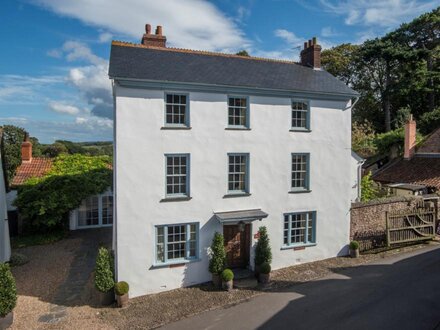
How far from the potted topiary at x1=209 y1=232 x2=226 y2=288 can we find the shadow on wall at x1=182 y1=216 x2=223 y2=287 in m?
0.41

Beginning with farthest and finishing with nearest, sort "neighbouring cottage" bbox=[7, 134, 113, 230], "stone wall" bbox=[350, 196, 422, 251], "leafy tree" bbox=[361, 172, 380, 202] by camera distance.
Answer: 1. "neighbouring cottage" bbox=[7, 134, 113, 230]
2. "leafy tree" bbox=[361, 172, 380, 202]
3. "stone wall" bbox=[350, 196, 422, 251]

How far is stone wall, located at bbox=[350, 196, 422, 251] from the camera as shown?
19.0 meters

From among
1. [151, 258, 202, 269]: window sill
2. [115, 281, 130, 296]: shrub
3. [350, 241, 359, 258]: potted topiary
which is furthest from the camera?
[350, 241, 359, 258]: potted topiary

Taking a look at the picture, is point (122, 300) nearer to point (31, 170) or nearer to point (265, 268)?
point (265, 268)

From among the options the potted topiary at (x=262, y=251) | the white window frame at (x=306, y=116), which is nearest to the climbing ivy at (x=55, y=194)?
the potted topiary at (x=262, y=251)

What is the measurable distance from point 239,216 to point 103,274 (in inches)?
259

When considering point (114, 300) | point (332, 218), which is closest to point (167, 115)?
point (114, 300)

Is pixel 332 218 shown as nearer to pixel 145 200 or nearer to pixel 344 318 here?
pixel 344 318

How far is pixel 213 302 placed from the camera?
13633 millimetres

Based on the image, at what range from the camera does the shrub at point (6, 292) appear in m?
11.6

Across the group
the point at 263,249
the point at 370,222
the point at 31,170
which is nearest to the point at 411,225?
the point at 370,222

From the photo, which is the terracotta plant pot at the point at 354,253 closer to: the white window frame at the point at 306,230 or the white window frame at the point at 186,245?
the white window frame at the point at 306,230

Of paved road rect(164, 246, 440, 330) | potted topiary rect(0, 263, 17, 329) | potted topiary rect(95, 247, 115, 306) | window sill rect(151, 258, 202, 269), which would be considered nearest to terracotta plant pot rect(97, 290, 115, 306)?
potted topiary rect(95, 247, 115, 306)

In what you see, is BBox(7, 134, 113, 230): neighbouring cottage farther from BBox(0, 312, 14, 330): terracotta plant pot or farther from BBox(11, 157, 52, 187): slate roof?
BBox(0, 312, 14, 330): terracotta plant pot
